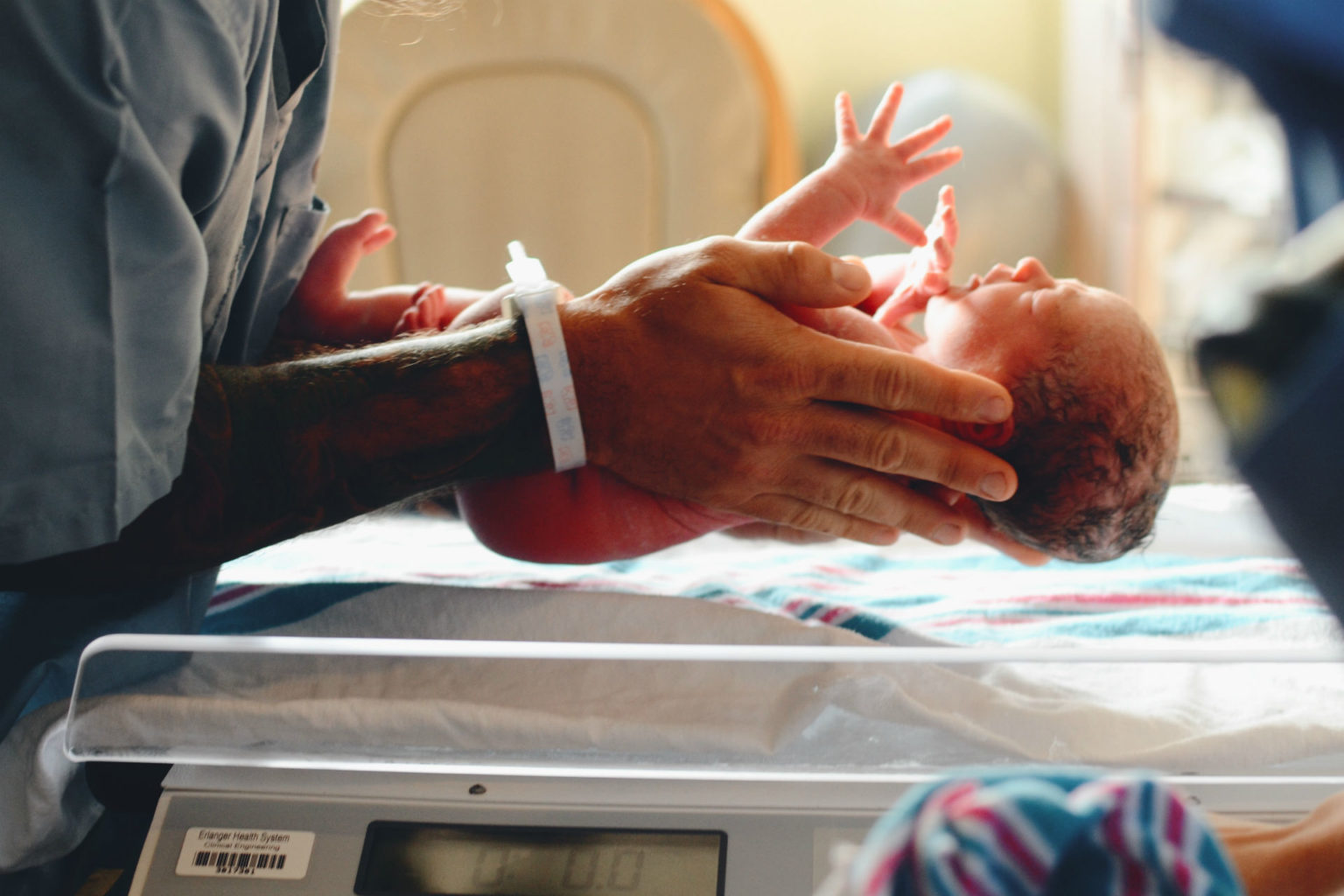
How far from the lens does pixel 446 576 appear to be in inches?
38.8

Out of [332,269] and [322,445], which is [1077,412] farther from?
[332,269]

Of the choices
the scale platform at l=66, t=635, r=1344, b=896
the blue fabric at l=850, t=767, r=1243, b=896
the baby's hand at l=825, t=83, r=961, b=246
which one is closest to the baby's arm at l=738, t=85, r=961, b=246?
the baby's hand at l=825, t=83, r=961, b=246

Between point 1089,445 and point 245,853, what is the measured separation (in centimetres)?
69

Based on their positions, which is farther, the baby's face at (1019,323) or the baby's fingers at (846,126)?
the baby's fingers at (846,126)

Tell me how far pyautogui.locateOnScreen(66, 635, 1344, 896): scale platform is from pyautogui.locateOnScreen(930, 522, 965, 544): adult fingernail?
0.15m

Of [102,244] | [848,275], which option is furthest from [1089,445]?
[102,244]

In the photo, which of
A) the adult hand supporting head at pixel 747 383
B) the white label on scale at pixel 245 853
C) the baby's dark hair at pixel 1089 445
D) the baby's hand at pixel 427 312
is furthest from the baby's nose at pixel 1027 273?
the white label on scale at pixel 245 853

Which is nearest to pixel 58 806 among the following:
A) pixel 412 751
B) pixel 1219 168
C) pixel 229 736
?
pixel 229 736

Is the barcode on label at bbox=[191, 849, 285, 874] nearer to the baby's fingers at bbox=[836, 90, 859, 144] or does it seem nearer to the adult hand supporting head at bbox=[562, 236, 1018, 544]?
the adult hand supporting head at bbox=[562, 236, 1018, 544]

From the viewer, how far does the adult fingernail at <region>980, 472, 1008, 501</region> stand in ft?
2.74

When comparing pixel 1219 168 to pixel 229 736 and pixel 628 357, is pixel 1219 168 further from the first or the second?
pixel 229 736

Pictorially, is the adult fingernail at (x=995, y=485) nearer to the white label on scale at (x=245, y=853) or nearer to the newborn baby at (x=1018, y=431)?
the newborn baby at (x=1018, y=431)

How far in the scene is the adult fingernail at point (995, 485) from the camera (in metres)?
0.83

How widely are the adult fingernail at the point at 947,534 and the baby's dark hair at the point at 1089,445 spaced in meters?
0.08
